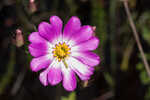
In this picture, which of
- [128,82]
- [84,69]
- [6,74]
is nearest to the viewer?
[84,69]

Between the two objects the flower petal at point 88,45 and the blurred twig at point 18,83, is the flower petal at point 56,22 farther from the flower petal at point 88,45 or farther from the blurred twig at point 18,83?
the blurred twig at point 18,83

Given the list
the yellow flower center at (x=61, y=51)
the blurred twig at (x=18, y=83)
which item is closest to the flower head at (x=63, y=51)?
the yellow flower center at (x=61, y=51)

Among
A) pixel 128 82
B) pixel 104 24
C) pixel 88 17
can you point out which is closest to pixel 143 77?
pixel 128 82

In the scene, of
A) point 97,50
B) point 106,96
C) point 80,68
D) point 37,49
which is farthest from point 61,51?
point 106,96

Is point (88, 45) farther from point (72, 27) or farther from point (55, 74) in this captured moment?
point (55, 74)

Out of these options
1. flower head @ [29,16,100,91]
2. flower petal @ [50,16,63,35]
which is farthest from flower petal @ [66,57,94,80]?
flower petal @ [50,16,63,35]

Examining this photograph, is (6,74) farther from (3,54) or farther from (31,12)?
(31,12)
